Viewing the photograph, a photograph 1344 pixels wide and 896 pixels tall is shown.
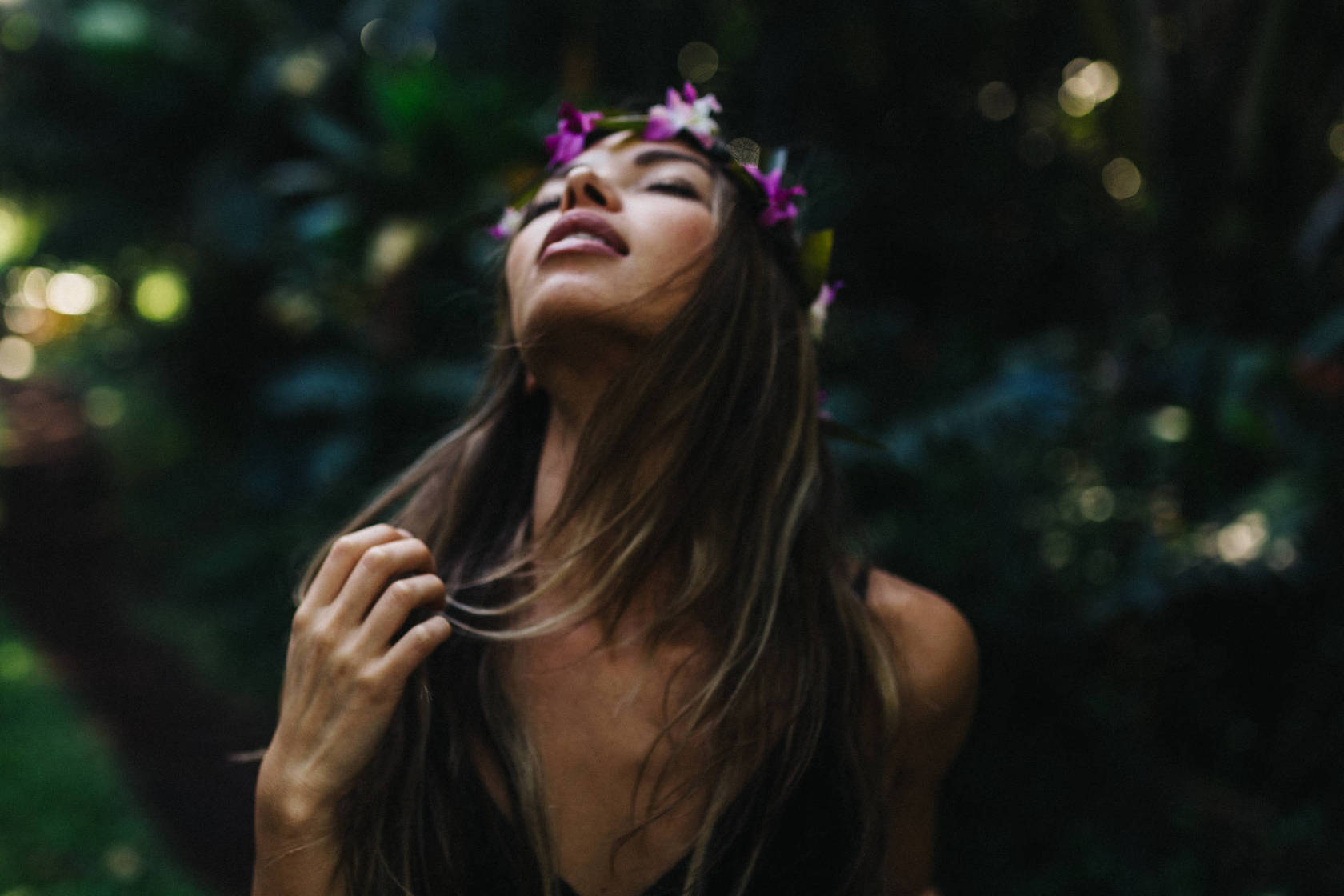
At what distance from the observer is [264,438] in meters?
5.82

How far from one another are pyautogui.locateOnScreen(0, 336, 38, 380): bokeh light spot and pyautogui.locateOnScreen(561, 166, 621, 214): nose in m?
14.7

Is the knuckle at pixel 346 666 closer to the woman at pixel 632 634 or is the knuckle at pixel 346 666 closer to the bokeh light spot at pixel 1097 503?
the woman at pixel 632 634

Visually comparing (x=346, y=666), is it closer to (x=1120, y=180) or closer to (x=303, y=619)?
(x=303, y=619)

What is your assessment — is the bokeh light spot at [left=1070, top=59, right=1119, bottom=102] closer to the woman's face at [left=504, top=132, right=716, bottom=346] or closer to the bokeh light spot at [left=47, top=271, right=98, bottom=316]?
the woman's face at [left=504, top=132, right=716, bottom=346]

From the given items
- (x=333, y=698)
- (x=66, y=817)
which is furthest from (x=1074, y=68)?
(x=66, y=817)

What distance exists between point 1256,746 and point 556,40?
4525mm

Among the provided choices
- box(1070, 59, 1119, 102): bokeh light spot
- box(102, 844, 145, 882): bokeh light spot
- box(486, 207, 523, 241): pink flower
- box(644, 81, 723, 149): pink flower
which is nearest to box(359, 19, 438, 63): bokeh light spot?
box(1070, 59, 1119, 102): bokeh light spot

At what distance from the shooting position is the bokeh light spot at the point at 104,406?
389 inches

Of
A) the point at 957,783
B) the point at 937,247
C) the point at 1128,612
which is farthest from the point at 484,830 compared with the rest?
the point at 937,247

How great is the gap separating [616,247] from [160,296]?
7205 millimetres

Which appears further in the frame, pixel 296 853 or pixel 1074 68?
pixel 1074 68

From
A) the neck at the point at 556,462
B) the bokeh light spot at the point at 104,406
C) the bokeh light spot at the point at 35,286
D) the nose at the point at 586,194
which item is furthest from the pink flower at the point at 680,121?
the bokeh light spot at the point at 35,286

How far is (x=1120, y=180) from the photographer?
499 cm

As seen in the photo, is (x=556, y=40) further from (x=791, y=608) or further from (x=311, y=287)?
(x=791, y=608)
